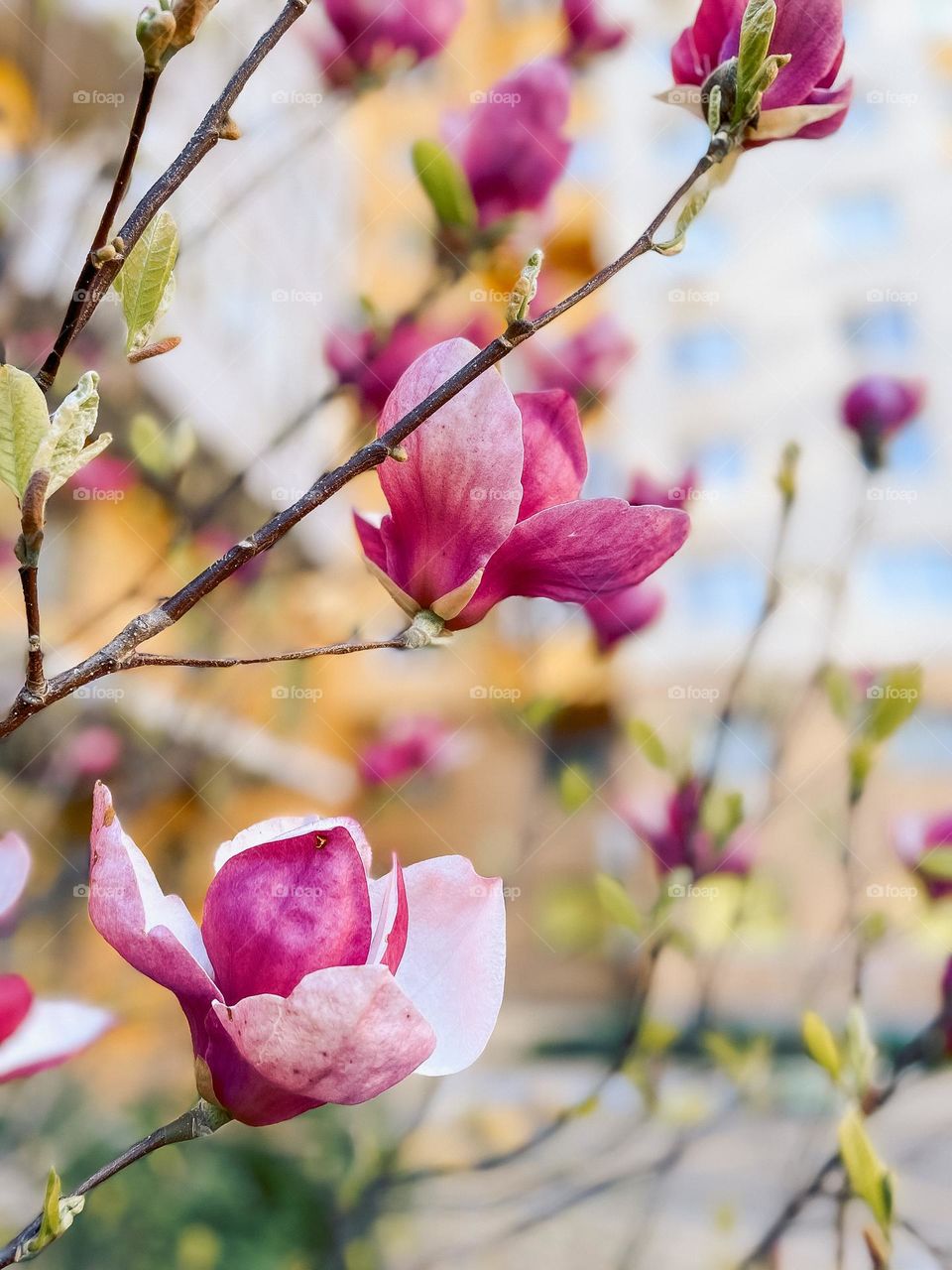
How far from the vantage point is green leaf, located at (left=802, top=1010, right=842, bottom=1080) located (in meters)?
0.42

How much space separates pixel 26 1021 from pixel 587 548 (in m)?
0.21

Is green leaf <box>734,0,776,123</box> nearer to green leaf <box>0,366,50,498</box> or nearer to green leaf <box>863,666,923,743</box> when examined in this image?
green leaf <box>0,366,50,498</box>

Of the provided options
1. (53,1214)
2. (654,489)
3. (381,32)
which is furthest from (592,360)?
(53,1214)

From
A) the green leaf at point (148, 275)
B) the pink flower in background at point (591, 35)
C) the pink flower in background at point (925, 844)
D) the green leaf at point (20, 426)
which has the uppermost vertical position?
the green leaf at point (148, 275)

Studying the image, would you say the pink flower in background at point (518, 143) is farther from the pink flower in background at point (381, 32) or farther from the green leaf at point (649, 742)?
the green leaf at point (649, 742)

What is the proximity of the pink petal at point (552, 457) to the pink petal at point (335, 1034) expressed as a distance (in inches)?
5.1

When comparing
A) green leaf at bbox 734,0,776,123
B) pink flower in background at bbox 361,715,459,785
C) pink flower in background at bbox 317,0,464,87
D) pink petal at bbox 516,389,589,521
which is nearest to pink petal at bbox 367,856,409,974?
pink petal at bbox 516,389,589,521

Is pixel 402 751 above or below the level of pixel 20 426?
below

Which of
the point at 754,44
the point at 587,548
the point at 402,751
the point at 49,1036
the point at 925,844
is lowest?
the point at 402,751

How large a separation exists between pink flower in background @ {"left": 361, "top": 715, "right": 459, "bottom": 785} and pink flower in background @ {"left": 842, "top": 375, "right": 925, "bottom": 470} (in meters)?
0.54

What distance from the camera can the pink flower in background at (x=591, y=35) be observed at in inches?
28.5

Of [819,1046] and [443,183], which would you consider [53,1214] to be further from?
[443,183]

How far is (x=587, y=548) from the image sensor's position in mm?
283

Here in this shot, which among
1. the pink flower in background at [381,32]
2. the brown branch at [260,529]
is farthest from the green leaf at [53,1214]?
the pink flower in background at [381,32]
